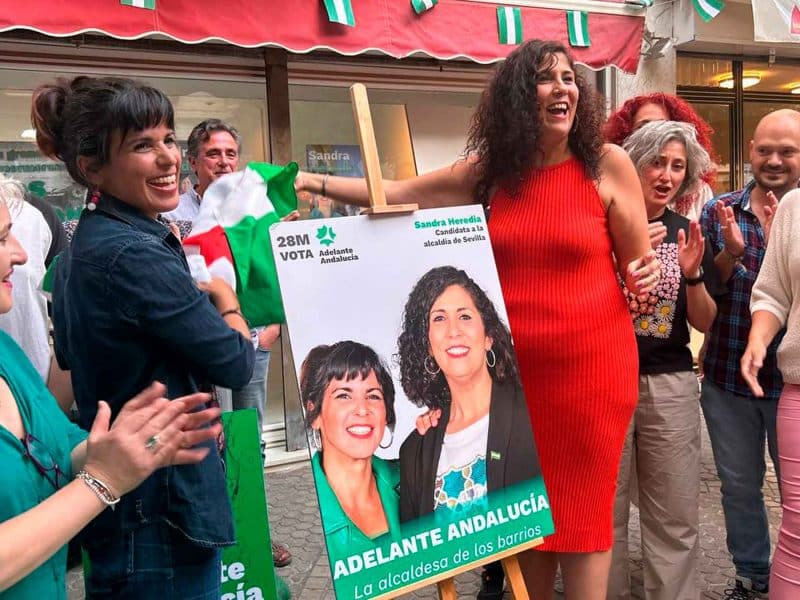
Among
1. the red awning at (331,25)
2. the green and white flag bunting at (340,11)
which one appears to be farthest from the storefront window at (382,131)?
the green and white flag bunting at (340,11)

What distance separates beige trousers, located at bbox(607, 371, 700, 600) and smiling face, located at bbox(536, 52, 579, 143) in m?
1.10

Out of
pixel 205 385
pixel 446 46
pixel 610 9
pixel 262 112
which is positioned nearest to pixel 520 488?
pixel 205 385

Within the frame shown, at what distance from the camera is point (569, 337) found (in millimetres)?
2244

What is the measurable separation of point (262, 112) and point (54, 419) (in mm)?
4142

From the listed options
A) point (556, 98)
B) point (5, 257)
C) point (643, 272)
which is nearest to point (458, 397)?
point (643, 272)

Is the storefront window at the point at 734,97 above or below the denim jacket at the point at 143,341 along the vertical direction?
above

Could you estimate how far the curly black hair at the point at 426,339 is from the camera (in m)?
1.99

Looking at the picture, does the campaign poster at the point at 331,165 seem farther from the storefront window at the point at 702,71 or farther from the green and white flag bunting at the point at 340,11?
the storefront window at the point at 702,71

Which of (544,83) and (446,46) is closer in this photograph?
(544,83)

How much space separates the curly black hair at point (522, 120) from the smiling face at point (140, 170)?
1132mm

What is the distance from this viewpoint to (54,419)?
147 cm

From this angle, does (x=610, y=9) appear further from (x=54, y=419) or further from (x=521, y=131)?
(x=54, y=419)

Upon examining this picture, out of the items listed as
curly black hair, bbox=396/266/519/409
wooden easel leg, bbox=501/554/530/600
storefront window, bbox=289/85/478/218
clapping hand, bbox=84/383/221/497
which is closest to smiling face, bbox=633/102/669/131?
curly black hair, bbox=396/266/519/409

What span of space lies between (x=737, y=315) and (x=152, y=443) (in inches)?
102
